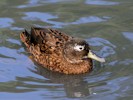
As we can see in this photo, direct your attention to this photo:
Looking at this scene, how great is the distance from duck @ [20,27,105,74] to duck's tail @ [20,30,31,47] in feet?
1.70

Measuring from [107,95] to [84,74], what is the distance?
4.48 ft

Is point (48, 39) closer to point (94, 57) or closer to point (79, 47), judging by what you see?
point (79, 47)

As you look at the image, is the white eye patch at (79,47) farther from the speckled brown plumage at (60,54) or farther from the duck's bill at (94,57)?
the duck's bill at (94,57)

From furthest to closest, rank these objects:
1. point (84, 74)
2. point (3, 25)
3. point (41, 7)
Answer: point (41, 7) → point (3, 25) → point (84, 74)

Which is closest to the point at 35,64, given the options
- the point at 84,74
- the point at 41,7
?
the point at 84,74

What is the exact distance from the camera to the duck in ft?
35.7

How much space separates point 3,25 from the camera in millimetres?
12570

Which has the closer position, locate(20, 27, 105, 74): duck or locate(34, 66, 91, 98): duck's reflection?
locate(34, 66, 91, 98): duck's reflection

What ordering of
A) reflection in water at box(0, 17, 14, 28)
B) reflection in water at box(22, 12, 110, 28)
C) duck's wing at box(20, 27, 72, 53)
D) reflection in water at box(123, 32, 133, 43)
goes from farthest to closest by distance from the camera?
reflection in water at box(22, 12, 110, 28) < reflection in water at box(0, 17, 14, 28) < reflection in water at box(123, 32, 133, 43) < duck's wing at box(20, 27, 72, 53)

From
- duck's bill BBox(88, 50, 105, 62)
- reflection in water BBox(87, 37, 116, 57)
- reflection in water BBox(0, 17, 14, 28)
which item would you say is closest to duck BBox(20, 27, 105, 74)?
duck's bill BBox(88, 50, 105, 62)

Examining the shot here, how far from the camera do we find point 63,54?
1113 cm

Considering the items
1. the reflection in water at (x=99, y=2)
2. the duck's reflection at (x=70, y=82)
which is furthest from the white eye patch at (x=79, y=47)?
the reflection in water at (x=99, y=2)

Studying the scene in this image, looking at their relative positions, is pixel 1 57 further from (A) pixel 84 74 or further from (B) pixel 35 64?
(A) pixel 84 74

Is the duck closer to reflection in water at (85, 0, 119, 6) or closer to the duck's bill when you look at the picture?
the duck's bill
